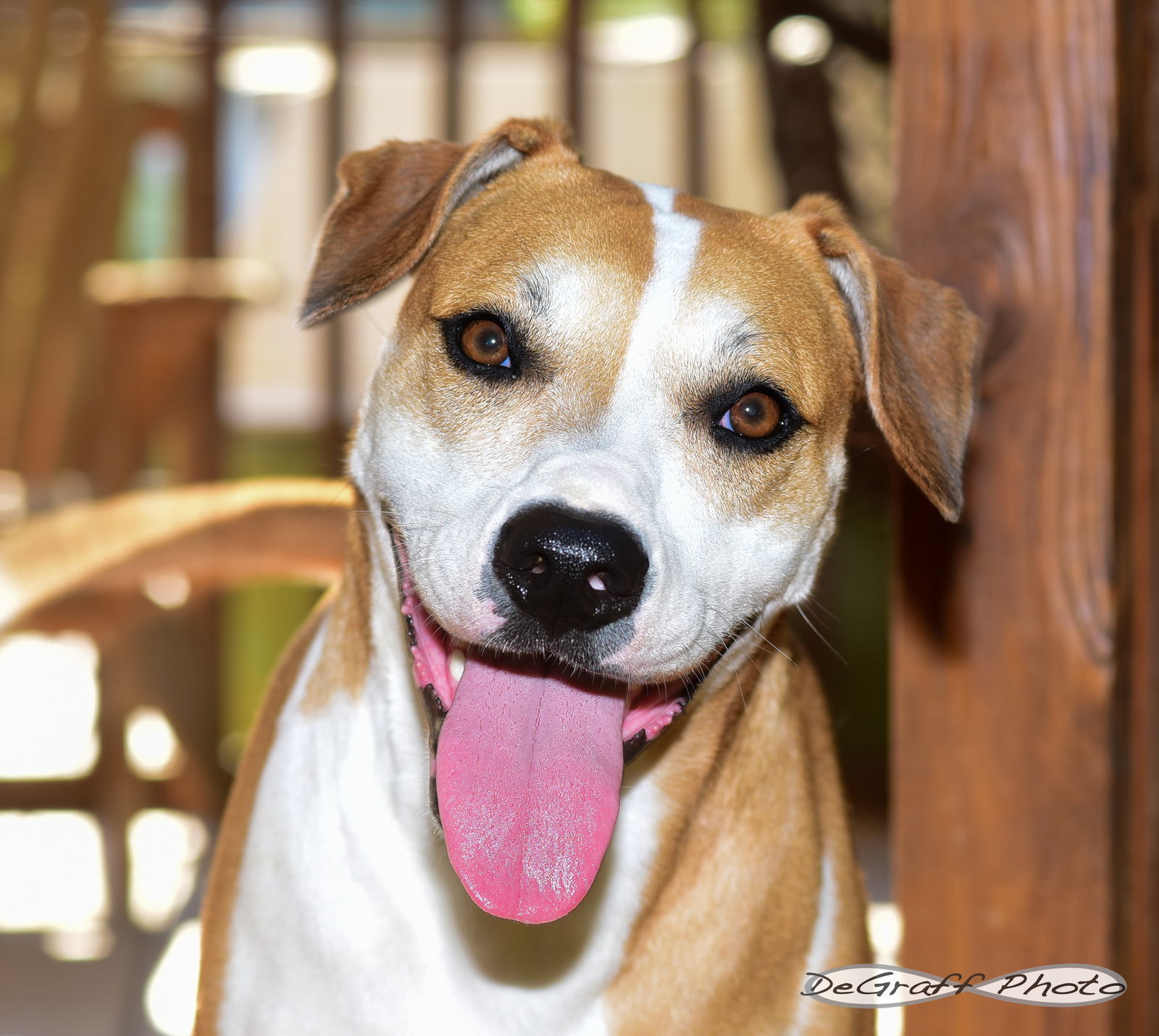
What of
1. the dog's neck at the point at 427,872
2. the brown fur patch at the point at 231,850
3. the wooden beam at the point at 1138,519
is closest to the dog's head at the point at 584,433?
the dog's neck at the point at 427,872

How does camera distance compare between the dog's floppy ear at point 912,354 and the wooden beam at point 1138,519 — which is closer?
the dog's floppy ear at point 912,354

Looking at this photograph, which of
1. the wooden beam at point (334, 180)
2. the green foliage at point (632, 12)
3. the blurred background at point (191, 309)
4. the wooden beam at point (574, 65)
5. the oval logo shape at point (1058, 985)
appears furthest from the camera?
the green foliage at point (632, 12)

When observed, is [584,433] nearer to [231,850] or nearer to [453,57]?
[231,850]

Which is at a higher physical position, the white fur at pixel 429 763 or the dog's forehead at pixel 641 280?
the dog's forehead at pixel 641 280

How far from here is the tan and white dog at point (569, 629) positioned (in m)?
1.54

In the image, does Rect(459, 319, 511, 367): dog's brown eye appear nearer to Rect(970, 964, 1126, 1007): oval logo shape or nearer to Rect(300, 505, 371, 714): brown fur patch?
Rect(300, 505, 371, 714): brown fur patch

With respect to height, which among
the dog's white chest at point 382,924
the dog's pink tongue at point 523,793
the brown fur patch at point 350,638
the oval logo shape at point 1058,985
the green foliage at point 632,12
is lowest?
the oval logo shape at point 1058,985

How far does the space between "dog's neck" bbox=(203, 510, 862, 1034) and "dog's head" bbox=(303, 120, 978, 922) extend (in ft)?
0.40

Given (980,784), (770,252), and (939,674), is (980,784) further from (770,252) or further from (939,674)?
(770,252)

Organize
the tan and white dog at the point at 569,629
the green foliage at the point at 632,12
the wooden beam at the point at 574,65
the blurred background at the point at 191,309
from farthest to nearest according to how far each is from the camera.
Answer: the green foliage at the point at 632,12, the wooden beam at the point at 574,65, the blurred background at the point at 191,309, the tan and white dog at the point at 569,629

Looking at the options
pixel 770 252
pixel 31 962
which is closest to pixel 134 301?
pixel 31 962

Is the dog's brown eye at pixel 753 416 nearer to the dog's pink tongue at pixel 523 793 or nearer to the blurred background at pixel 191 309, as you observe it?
the dog's pink tongue at pixel 523 793

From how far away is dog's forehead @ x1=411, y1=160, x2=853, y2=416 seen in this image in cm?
170

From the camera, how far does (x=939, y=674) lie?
2.01 meters
